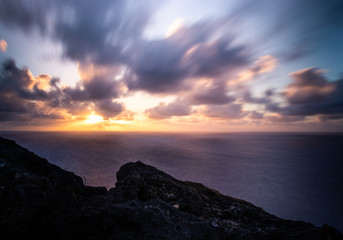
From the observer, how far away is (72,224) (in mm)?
5066

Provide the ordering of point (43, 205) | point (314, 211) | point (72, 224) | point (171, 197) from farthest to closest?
point (314, 211) → point (171, 197) → point (43, 205) → point (72, 224)

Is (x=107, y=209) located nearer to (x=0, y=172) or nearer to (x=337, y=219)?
(x=0, y=172)

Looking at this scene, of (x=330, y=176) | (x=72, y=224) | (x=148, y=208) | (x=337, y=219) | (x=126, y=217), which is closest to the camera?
(x=72, y=224)

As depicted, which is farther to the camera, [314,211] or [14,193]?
[314,211]

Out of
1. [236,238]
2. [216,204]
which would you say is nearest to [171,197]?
[216,204]

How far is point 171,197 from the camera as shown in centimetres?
1142

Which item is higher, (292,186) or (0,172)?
(0,172)

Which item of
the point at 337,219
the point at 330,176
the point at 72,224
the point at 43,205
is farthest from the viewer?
the point at 330,176

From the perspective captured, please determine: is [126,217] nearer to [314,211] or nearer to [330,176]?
[314,211]

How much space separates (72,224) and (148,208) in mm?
2776

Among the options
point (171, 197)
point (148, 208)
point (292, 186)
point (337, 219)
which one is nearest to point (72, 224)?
point (148, 208)

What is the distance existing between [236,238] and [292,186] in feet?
217

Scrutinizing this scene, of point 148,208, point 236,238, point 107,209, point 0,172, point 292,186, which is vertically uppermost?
point 0,172

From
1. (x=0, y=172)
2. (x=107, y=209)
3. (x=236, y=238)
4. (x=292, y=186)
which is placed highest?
(x=0, y=172)
